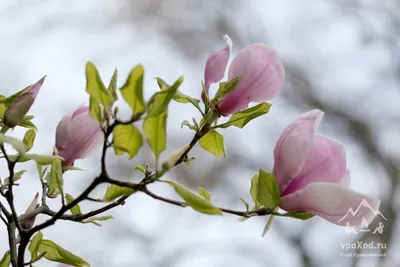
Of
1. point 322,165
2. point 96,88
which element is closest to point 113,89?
point 96,88

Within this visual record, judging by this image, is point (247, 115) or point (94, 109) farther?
point (247, 115)

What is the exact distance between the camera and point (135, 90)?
0.81 ft

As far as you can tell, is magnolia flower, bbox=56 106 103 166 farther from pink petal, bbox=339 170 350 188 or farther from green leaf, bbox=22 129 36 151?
pink petal, bbox=339 170 350 188

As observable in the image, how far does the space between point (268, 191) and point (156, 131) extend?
76 mm

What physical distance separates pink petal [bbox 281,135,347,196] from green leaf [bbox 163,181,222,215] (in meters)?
0.07

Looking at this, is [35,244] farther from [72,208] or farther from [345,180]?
[345,180]

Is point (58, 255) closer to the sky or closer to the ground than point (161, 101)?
closer to the ground

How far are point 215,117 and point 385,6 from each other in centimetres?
217

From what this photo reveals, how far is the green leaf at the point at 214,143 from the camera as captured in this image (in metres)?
0.40

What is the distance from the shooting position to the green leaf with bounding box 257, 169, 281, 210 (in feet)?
0.99

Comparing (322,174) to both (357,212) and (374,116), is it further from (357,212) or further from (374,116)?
(374,116)

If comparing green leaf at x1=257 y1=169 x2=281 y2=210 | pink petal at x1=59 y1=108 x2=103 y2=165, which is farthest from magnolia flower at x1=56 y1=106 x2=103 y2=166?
green leaf at x1=257 y1=169 x2=281 y2=210

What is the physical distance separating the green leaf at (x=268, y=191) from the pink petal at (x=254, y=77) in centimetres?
7

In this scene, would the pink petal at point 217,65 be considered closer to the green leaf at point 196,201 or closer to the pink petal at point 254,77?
the pink petal at point 254,77
